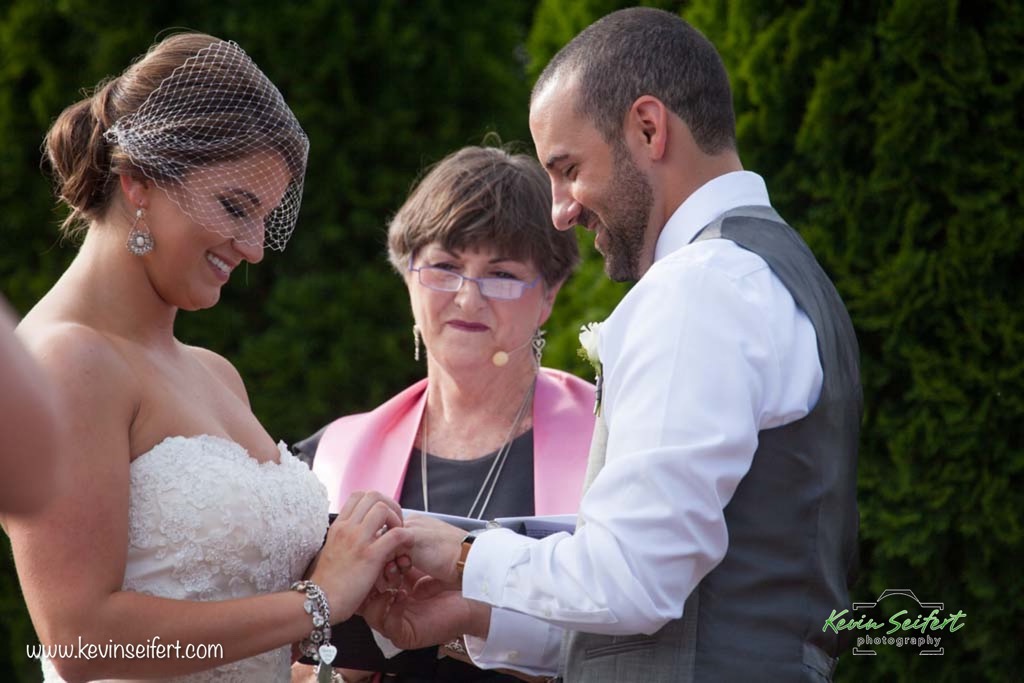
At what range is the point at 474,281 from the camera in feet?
13.6

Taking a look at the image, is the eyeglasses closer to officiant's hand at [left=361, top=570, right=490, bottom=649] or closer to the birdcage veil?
the birdcage veil

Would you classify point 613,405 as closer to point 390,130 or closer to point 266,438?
point 266,438

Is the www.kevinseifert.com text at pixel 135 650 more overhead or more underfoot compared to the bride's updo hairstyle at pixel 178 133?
more underfoot

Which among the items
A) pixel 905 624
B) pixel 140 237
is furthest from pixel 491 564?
pixel 905 624

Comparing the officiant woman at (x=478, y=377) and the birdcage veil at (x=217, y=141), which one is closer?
the birdcage veil at (x=217, y=141)

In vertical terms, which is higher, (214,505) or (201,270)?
(201,270)

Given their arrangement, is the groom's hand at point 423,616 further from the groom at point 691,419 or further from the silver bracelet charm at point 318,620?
the groom at point 691,419

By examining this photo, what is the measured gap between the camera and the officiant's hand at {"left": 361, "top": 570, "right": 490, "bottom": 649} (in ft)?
11.2

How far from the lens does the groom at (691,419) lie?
2.45 m

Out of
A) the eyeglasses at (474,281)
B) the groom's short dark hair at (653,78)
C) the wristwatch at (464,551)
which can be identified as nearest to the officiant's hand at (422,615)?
the wristwatch at (464,551)

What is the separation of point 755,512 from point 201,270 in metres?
1.53

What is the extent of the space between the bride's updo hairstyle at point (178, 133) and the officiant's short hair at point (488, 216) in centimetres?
103

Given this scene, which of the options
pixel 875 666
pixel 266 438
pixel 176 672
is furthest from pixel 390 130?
pixel 176 672

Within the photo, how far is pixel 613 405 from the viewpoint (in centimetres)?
264
